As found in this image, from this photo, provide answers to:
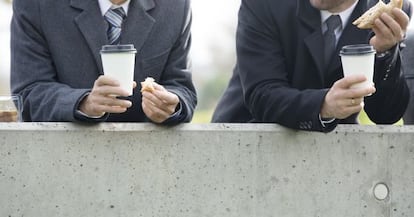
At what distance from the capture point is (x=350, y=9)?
14.4 feet

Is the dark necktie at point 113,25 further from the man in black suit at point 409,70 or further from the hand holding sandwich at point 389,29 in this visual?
the man in black suit at point 409,70

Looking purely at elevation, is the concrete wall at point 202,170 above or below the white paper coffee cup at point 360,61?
below

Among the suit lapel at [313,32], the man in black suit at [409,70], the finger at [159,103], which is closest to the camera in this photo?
the finger at [159,103]

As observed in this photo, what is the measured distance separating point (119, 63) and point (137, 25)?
2.19 ft

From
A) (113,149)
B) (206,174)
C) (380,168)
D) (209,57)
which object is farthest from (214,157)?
(209,57)

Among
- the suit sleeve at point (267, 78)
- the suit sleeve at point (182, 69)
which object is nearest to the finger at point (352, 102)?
the suit sleeve at point (267, 78)

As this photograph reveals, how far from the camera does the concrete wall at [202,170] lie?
411 centimetres

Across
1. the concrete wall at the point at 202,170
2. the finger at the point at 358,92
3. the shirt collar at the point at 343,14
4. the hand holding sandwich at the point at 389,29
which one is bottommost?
the concrete wall at the point at 202,170

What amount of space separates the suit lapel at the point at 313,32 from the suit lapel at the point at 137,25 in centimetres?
68

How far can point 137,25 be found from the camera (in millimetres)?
4500

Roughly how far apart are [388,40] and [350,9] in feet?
1.33

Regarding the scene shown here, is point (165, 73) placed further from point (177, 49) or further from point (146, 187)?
point (146, 187)

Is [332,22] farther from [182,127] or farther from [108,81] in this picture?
[108,81]

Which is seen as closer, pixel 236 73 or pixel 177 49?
pixel 177 49
